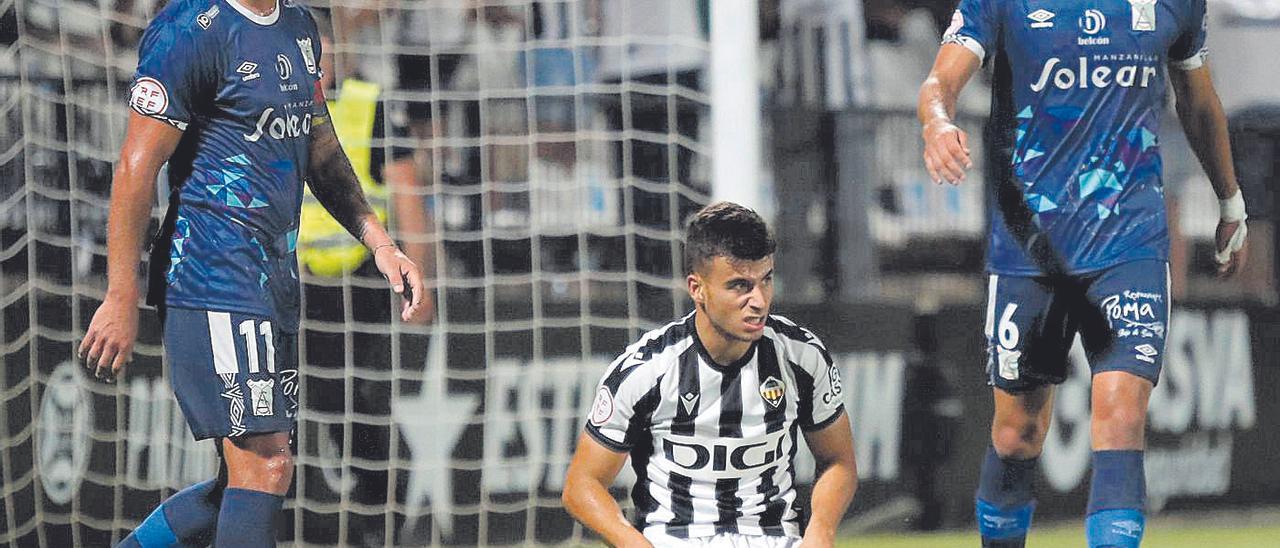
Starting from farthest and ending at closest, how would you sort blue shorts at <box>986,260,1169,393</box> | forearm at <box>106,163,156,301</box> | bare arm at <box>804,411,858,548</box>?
blue shorts at <box>986,260,1169,393</box>
forearm at <box>106,163,156,301</box>
bare arm at <box>804,411,858,548</box>

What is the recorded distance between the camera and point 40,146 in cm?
646

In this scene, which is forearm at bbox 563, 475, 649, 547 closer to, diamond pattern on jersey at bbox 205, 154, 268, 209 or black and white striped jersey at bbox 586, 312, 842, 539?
black and white striped jersey at bbox 586, 312, 842, 539

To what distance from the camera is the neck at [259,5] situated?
447 cm

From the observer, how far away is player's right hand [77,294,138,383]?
4.20 m

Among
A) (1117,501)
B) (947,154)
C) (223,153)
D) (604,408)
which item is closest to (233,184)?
(223,153)

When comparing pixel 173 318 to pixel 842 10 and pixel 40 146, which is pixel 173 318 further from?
pixel 842 10

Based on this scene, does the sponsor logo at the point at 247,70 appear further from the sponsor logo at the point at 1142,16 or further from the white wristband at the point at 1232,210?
the white wristband at the point at 1232,210

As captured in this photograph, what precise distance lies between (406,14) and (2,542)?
263 cm

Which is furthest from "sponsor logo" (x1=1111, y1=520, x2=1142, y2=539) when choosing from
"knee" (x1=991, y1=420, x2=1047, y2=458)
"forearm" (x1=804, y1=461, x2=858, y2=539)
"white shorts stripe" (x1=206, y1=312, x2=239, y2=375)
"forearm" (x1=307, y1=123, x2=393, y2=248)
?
"white shorts stripe" (x1=206, y1=312, x2=239, y2=375)

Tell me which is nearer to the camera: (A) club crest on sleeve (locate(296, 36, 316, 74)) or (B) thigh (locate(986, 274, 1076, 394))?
(A) club crest on sleeve (locate(296, 36, 316, 74))

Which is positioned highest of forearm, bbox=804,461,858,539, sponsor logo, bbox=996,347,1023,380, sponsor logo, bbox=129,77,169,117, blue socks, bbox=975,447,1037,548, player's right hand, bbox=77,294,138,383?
sponsor logo, bbox=129,77,169,117

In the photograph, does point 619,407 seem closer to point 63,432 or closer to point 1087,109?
point 1087,109

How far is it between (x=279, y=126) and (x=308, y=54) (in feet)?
0.76

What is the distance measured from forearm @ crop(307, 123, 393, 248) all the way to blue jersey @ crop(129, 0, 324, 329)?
0.24 metres
